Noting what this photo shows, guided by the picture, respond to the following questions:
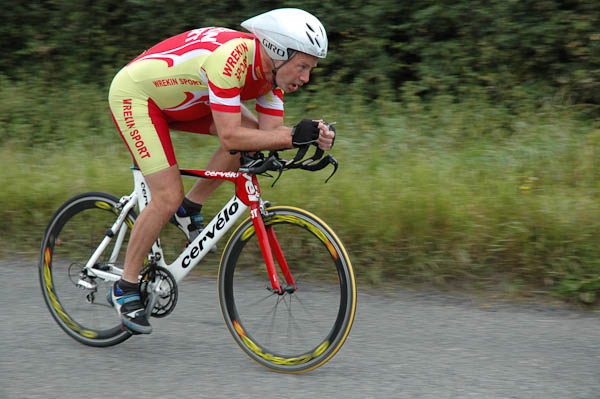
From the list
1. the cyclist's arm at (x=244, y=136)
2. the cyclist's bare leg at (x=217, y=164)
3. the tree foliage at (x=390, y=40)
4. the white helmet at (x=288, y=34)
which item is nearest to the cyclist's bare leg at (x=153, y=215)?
the cyclist's bare leg at (x=217, y=164)

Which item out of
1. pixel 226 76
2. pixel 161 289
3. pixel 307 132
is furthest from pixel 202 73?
pixel 161 289

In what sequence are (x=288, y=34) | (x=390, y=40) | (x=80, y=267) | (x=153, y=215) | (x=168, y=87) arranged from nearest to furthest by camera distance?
1. (x=288, y=34)
2. (x=168, y=87)
3. (x=153, y=215)
4. (x=80, y=267)
5. (x=390, y=40)

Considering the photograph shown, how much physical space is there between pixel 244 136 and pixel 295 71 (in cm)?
42

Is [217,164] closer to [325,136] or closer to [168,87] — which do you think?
[168,87]

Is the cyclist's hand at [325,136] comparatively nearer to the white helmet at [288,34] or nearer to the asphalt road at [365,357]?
the white helmet at [288,34]

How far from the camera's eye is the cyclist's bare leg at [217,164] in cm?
421

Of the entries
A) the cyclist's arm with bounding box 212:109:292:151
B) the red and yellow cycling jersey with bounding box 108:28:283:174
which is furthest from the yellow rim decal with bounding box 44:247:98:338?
Result: the cyclist's arm with bounding box 212:109:292:151

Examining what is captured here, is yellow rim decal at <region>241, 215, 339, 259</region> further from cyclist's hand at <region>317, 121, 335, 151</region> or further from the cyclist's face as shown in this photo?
the cyclist's face

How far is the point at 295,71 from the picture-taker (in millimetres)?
3684

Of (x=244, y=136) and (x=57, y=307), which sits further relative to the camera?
(x=57, y=307)

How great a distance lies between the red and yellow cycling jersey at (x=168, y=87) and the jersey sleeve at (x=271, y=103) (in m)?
0.05

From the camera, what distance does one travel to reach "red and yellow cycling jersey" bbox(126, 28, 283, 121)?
143 inches

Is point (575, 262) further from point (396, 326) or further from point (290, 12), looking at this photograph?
point (290, 12)

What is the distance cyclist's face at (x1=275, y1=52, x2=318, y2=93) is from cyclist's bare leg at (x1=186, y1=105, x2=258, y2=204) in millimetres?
520
